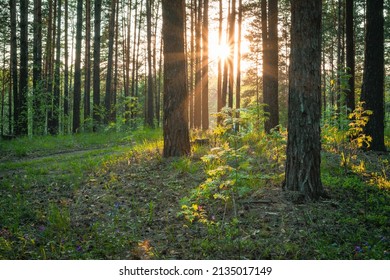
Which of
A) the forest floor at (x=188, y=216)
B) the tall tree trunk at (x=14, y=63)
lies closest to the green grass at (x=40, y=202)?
the forest floor at (x=188, y=216)

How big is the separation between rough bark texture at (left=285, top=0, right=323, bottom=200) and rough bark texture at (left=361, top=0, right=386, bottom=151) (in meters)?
5.23

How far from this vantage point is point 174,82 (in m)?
7.62

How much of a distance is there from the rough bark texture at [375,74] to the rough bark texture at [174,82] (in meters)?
5.48

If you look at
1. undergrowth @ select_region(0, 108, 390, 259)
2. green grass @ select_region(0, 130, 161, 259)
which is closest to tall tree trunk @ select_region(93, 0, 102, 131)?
green grass @ select_region(0, 130, 161, 259)

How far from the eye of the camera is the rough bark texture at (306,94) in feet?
15.6

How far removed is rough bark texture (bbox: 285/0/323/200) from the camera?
15.6 ft

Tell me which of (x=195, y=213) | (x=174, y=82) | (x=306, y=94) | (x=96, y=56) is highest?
(x=96, y=56)

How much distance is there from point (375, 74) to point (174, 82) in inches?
231

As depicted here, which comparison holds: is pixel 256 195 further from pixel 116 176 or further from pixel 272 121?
pixel 272 121

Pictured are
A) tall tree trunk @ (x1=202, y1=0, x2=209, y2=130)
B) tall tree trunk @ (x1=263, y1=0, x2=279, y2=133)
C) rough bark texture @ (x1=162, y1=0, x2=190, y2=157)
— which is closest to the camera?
rough bark texture @ (x1=162, y1=0, x2=190, y2=157)

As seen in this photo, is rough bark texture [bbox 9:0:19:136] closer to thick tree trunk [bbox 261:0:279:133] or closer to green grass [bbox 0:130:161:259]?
green grass [bbox 0:130:161:259]

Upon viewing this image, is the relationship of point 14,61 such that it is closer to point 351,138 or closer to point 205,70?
point 205,70

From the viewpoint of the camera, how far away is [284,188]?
516 centimetres

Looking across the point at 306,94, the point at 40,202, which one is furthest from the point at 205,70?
the point at 40,202
